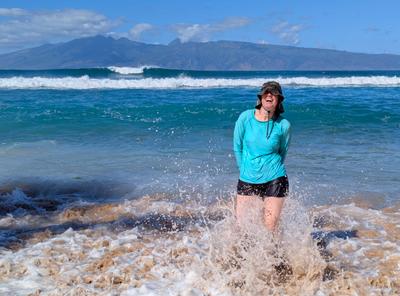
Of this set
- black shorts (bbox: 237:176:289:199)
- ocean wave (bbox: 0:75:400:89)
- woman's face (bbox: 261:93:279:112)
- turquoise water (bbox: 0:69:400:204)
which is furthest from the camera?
ocean wave (bbox: 0:75:400:89)

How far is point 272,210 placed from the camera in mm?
4383

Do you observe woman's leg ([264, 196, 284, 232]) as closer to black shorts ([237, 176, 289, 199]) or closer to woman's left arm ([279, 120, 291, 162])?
black shorts ([237, 176, 289, 199])

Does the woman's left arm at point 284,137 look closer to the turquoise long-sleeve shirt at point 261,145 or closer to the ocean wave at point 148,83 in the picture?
the turquoise long-sleeve shirt at point 261,145

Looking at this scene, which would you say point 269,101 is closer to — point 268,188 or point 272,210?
point 268,188

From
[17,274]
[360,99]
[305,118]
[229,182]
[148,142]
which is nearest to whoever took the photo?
[17,274]

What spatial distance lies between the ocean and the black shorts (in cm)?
32

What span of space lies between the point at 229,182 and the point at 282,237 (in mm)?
3742

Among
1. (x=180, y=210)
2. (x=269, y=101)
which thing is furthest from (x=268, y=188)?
(x=180, y=210)

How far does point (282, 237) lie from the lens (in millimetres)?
4637

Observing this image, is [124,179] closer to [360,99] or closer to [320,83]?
[360,99]

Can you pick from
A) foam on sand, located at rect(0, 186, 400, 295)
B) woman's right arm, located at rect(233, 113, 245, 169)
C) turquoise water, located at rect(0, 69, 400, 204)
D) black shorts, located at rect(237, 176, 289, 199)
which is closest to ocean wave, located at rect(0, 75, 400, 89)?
turquoise water, located at rect(0, 69, 400, 204)

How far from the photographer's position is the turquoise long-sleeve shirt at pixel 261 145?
170 inches

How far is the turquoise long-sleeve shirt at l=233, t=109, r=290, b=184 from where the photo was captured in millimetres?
4324

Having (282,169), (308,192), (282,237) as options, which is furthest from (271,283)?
(308,192)
